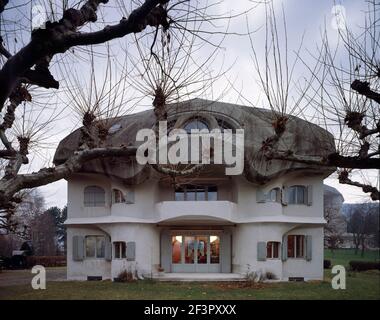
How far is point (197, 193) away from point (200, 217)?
2.57 m

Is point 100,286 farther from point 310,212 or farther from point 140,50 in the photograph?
point 140,50

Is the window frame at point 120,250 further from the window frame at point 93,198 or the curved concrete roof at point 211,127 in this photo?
the curved concrete roof at point 211,127

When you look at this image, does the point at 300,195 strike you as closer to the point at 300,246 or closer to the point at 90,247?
the point at 300,246

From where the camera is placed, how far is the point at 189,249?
2311 centimetres

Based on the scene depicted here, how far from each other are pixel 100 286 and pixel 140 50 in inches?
552

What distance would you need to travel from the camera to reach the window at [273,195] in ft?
70.1

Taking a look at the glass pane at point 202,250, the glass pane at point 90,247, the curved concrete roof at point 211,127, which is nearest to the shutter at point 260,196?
the curved concrete roof at point 211,127

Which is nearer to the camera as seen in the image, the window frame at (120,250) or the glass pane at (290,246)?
the window frame at (120,250)

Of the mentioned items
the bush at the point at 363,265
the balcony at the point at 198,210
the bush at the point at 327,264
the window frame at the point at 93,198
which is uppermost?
the window frame at the point at 93,198

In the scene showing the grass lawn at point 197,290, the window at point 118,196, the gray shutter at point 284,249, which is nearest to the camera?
the grass lawn at point 197,290

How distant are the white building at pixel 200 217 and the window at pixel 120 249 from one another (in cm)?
5

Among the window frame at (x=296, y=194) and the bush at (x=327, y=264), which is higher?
the window frame at (x=296, y=194)

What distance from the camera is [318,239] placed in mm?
21906

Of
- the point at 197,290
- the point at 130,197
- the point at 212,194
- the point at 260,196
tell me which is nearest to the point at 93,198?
the point at 130,197
